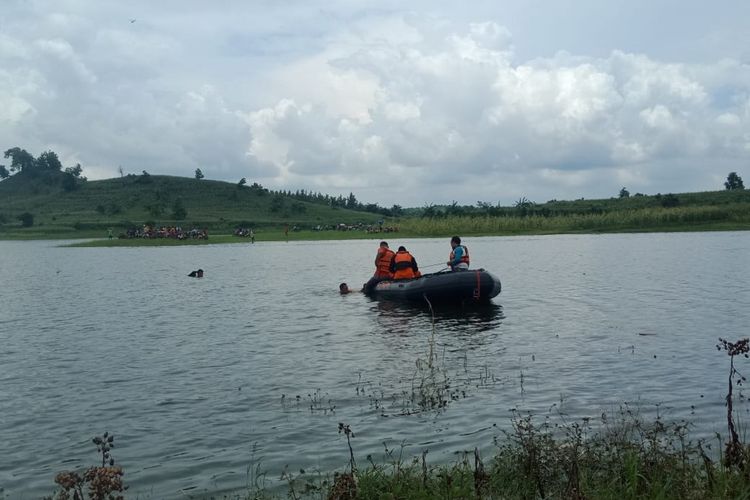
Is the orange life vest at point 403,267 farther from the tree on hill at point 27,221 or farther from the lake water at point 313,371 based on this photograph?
the tree on hill at point 27,221

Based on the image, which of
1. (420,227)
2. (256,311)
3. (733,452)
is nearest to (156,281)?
(256,311)

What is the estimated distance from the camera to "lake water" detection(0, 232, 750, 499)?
1060cm

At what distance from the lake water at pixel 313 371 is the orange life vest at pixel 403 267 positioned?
181cm

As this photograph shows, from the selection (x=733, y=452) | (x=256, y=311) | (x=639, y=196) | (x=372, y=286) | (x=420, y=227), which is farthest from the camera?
(x=639, y=196)

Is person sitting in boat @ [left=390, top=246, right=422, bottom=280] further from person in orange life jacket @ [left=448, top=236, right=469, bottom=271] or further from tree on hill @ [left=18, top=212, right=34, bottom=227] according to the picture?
tree on hill @ [left=18, top=212, right=34, bottom=227]

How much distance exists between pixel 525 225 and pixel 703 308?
7256cm

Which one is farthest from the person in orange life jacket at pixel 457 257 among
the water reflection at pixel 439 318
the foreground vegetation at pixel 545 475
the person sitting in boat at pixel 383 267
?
the foreground vegetation at pixel 545 475

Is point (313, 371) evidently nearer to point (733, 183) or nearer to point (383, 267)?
point (383, 267)

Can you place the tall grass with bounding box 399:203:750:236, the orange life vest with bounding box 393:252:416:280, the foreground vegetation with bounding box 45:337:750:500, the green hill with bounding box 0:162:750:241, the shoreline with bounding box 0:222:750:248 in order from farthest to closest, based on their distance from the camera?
the green hill with bounding box 0:162:750:241 < the tall grass with bounding box 399:203:750:236 < the shoreline with bounding box 0:222:750:248 < the orange life vest with bounding box 393:252:416:280 < the foreground vegetation with bounding box 45:337:750:500

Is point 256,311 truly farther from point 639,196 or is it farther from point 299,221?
point 299,221

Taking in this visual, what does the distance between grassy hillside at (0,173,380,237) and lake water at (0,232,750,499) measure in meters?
105

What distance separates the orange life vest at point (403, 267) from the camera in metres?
28.7

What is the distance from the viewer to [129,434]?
1165 centimetres

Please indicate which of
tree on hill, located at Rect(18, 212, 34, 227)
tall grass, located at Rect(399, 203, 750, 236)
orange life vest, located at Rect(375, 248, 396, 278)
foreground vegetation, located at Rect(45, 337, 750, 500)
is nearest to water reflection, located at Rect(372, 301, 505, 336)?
orange life vest, located at Rect(375, 248, 396, 278)
